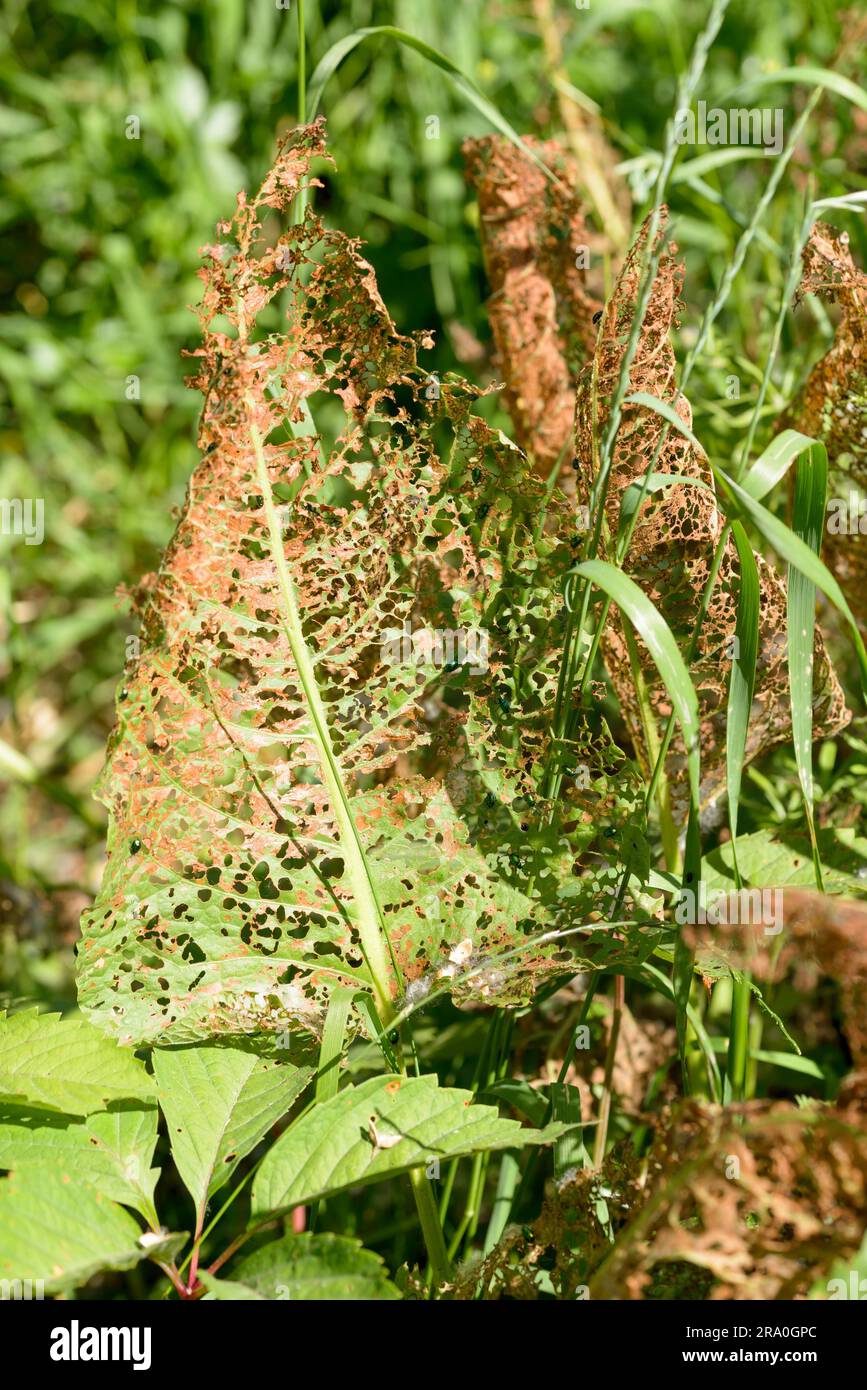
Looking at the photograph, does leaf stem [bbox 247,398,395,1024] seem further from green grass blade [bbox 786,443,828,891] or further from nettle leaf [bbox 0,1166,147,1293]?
green grass blade [bbox 786,443,828,891]

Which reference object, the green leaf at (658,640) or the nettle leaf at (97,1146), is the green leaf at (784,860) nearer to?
the green leaf at (658,640)

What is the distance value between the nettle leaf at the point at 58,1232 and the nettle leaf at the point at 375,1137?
123 mm

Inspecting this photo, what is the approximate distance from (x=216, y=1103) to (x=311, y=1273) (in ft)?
0.77

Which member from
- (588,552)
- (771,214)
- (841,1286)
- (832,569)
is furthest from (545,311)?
(841,1286)

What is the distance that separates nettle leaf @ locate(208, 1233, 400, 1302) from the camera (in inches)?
36.9

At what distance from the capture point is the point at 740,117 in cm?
250

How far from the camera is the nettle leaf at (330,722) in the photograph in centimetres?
123

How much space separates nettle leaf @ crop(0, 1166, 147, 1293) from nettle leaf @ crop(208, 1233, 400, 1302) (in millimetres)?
94

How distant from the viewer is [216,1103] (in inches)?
45.6

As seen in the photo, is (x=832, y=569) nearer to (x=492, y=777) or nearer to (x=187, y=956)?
(x=492, y=777)

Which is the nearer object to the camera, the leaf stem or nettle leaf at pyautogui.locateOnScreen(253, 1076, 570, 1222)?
nettle leaf at pyautogui.locateOnScreen(253, 1076, 570, 1222)
